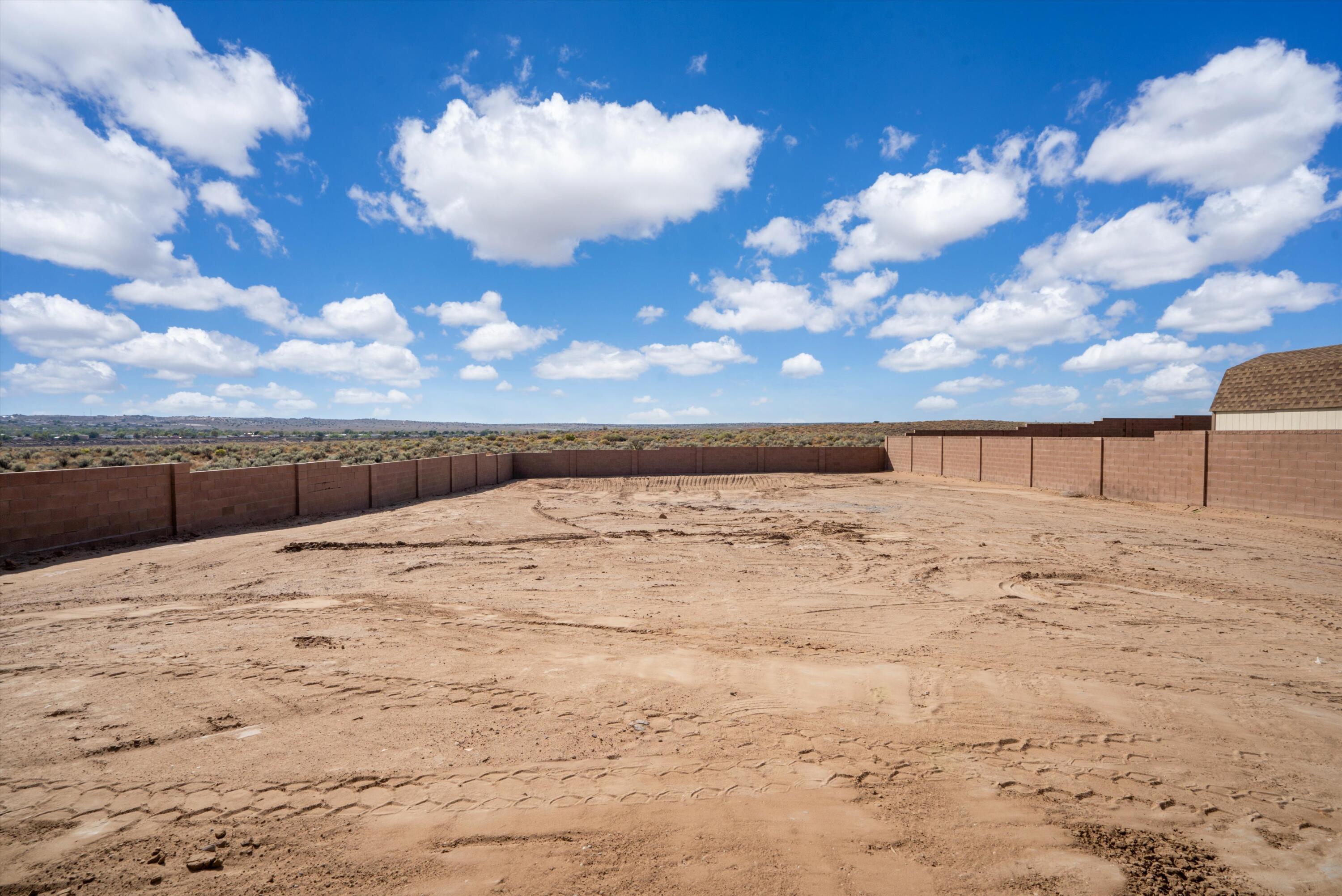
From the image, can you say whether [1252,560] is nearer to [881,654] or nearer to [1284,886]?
[881,654]

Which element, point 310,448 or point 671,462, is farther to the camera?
point 310,448

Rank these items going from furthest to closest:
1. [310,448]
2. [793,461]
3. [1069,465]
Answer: [310,448], [793,461], [1069,465]

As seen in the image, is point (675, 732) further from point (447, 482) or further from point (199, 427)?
point (199, 427)

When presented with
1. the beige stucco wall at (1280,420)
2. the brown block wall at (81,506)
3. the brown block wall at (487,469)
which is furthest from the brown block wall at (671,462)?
the brown block wall at (81,506)

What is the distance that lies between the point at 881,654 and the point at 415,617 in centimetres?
585

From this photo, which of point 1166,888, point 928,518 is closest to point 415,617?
point 1166,888

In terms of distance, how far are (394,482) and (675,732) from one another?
19.0 m

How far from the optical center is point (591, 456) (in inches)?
1318

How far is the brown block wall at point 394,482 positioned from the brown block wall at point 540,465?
33.3 feet

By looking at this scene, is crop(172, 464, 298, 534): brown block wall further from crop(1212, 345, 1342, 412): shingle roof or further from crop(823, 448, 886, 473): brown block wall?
crop(1212, 345, 1342, 412): shingle roof

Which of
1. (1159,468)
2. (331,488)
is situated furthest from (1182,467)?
(331,488)

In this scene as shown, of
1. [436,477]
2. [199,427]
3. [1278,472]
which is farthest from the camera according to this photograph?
[199,427]

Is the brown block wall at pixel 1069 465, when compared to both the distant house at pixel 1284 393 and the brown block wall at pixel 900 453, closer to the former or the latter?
the distant house at pixel 1284 393

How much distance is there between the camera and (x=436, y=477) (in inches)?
947
